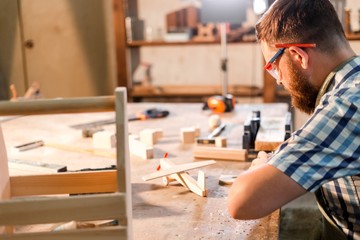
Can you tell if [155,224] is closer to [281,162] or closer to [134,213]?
[134,213]

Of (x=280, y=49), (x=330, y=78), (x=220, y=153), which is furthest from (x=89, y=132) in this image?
(x=330, y=78)

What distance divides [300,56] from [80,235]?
2.53 feet

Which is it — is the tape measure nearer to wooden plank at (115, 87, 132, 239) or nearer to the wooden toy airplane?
the wooden toy airplane

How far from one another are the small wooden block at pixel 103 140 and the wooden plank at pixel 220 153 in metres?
0.40


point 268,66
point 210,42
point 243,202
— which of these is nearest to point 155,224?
point 243,202

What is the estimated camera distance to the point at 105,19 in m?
4.62

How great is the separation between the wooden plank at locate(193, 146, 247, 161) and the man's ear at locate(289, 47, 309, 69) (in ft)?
2.03

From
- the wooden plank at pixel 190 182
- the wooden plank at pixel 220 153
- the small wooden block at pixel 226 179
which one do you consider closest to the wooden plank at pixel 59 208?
the wooden plank at pixel 190 182

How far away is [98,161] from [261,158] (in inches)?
25.8

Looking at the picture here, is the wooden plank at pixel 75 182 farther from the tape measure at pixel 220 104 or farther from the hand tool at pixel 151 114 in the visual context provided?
the tape measure at pixel 220 104

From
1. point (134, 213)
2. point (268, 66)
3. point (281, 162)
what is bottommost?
point (134, 213)

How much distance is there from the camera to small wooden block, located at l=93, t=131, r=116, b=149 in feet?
7.18

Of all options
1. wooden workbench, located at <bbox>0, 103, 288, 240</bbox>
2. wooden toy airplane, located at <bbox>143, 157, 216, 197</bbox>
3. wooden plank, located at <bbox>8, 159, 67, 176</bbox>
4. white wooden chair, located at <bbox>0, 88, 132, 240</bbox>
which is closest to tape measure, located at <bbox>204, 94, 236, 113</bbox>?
wooden workbench, located at <bbox>0, 103, 288, 240</bbox>

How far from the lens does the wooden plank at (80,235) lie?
3.18ft
